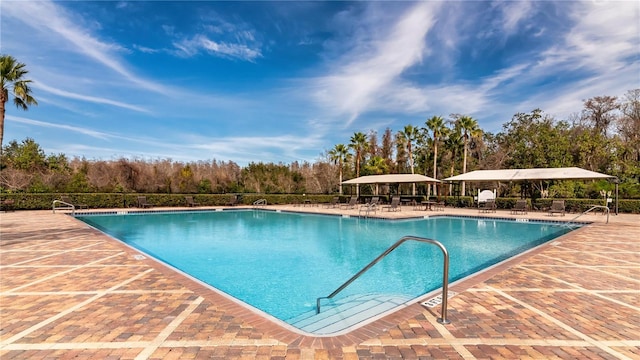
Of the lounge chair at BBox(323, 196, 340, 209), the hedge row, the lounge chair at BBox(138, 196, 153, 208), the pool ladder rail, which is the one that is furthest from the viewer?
the pool ladder rail

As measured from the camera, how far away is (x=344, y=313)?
14.8 ft

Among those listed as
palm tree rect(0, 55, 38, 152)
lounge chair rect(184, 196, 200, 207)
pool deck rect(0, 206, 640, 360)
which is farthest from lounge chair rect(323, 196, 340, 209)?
palm tree rect(0, 55, 38, 152)

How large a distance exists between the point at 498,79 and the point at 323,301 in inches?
886

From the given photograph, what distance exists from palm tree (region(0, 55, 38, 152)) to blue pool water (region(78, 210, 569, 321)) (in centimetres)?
706

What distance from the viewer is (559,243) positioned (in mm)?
8477

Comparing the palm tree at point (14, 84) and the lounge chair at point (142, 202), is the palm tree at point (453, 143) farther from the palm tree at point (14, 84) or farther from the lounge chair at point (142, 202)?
the palm tree at point (14, 84)

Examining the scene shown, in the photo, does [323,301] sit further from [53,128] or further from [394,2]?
[53,128]

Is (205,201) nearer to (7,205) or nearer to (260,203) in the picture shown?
(260,203)

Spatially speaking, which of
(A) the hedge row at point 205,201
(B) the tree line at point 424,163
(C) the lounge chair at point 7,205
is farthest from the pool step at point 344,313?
(B) the tree line at point 424,163

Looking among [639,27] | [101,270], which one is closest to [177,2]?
[101,270]

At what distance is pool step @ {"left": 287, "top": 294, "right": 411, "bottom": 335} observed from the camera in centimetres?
398

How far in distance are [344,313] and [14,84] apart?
2068 cm

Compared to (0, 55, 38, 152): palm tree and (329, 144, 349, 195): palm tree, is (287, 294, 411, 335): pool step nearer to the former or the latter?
(0, 55, 38, 152): palm tree

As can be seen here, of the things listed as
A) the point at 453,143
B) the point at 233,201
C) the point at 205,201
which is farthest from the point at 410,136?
the point at 205,201
